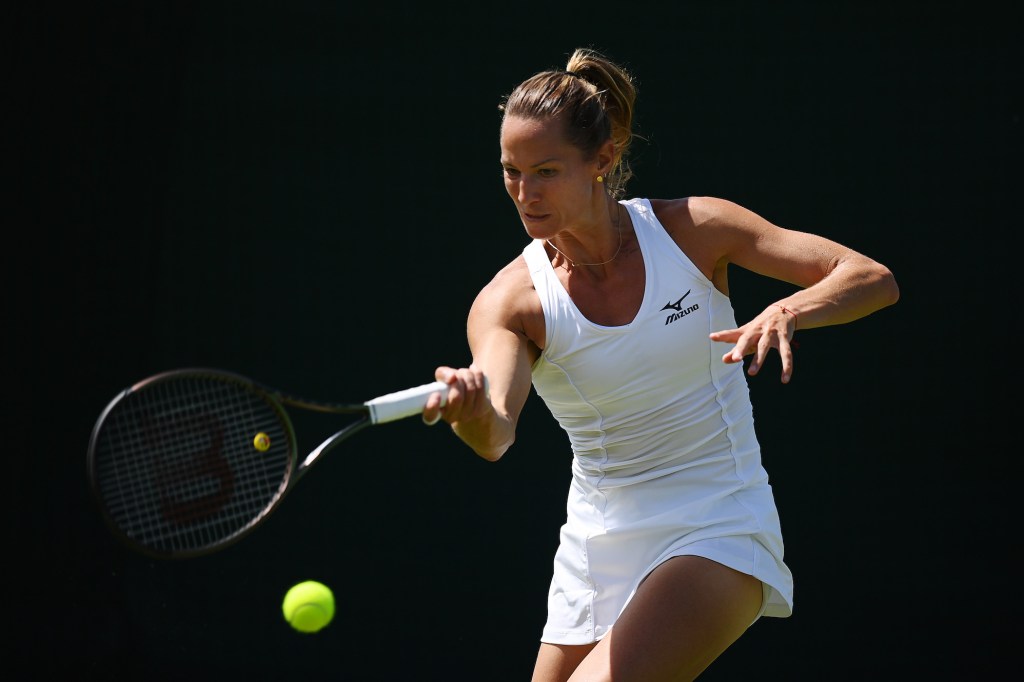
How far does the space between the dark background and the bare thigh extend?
1401 millimetres

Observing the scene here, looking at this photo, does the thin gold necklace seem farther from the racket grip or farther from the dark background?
the dark background

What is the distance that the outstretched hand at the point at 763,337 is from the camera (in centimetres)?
203

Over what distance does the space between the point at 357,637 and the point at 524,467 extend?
2.37ft

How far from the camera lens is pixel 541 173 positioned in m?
2.33

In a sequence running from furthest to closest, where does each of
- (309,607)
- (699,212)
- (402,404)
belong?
1. (309,607)
2. (699,212)
3. (402,404)

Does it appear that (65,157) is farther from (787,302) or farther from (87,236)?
(787,302)

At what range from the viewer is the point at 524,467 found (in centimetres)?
366

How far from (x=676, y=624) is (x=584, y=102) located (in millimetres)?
1020

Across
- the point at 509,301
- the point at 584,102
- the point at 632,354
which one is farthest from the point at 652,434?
the point at 584,102

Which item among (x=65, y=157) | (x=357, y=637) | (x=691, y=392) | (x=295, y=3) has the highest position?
(x=295, y=3)

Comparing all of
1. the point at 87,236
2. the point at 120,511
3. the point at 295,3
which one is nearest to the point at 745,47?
the point at 295,3

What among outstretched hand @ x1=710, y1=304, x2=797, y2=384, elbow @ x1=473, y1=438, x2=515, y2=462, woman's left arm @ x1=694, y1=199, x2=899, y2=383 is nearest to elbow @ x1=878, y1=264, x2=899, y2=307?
woman's left arm @ x1=694, y1=199, x2=899, y2=383

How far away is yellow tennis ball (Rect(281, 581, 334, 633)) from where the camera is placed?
3.25 metres

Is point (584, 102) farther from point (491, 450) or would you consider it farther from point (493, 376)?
point (491, 450)
